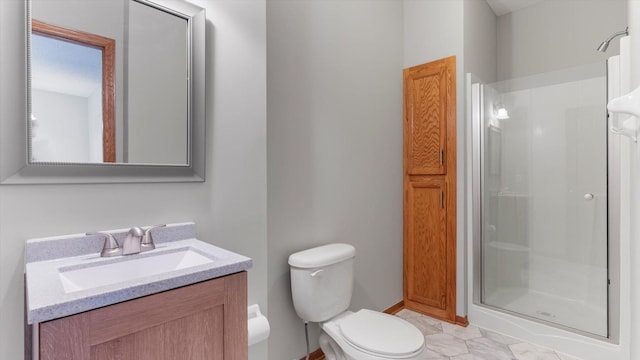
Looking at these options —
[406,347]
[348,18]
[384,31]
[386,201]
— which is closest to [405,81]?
[384,31]

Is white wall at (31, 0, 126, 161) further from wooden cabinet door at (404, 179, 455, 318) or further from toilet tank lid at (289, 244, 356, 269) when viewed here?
wooden cabinet door at (404, 179, 455, 318)

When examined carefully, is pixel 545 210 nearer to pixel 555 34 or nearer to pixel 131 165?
pixel 555 34

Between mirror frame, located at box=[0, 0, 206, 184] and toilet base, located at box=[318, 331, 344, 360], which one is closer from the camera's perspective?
mirror frame, located at box=[0, 0, 206, 184]

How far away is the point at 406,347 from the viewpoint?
1.45 meters

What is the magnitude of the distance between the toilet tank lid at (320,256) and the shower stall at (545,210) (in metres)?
1.23

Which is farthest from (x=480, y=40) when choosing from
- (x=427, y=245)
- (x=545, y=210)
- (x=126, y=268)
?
(x=126, y=268)

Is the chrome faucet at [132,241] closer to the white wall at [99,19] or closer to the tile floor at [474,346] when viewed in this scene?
the white wall at [99,19]

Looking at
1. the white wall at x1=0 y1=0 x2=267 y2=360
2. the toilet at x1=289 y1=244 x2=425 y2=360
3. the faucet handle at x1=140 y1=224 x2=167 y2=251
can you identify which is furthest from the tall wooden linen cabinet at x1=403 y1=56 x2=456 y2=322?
the faucet handle at x1=140 y1=224 x2=167 y2=251


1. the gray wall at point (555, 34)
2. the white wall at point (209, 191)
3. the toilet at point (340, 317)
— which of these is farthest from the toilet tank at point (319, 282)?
the gray wall at point (555, 34)

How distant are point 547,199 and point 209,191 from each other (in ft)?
8.08

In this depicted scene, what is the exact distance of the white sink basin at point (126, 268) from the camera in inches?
36.2

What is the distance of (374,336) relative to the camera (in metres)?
1.55

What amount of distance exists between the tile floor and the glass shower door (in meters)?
0.24

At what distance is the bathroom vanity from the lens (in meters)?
0.67
